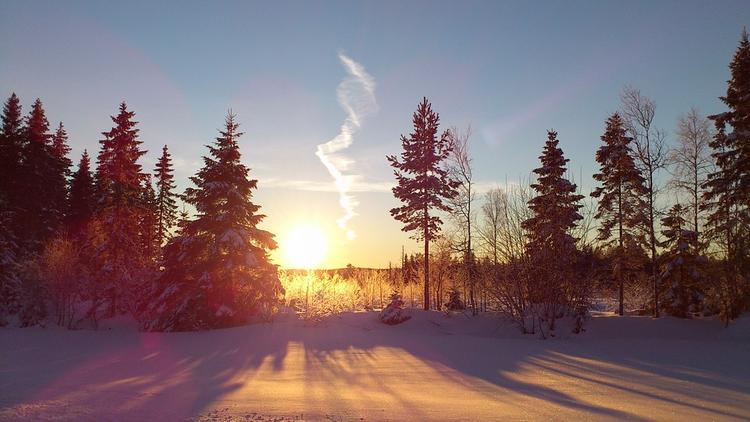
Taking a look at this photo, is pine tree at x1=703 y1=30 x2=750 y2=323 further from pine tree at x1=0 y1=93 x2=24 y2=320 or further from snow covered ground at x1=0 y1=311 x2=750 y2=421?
pine tree at x1=0 y1=93 x2=24 y2=320

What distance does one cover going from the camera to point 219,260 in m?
22.8

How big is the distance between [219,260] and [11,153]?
24455 millimetres

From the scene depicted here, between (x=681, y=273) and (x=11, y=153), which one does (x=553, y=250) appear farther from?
(x=11, y=153)

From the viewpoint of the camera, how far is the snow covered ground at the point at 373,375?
756 centimetres

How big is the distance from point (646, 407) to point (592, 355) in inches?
305

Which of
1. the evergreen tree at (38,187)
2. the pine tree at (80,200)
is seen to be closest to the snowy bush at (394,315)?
the evergreen tree at (38,187)

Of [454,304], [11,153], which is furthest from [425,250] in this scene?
[11,153]

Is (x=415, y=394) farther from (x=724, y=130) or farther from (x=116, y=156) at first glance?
(x=116, y=156)

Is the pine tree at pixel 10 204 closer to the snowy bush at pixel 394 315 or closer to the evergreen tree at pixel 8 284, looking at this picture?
the evergreen tree at pixel 8 284

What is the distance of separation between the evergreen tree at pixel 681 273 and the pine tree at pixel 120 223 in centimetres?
2794

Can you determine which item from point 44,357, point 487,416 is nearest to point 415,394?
point 487,416

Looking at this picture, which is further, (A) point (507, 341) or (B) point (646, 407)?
(A) point (507, 341)

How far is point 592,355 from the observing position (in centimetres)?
1522

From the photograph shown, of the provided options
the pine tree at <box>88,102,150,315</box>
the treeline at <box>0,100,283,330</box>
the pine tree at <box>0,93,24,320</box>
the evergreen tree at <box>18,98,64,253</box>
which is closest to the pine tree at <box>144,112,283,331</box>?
the treeline at <box>0,100,283,330</box>
